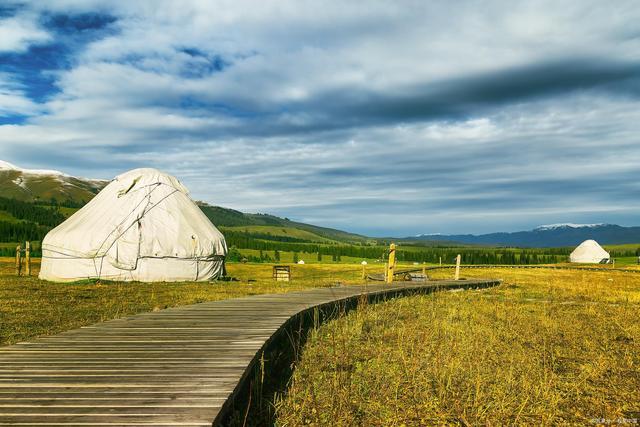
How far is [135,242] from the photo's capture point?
2558 centimetres

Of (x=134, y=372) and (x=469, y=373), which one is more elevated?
(x=134, y=372)

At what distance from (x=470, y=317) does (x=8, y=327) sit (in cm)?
1083

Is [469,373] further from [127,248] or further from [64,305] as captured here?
[127,248]

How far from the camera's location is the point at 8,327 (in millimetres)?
10672

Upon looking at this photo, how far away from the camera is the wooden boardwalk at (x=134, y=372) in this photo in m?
3.81

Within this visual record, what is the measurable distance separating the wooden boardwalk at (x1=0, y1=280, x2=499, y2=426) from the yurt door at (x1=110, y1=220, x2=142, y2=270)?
18.1m

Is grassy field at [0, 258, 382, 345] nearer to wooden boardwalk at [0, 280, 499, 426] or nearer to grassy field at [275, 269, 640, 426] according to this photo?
wooden boardwalk at [0, 280, 499, 426]

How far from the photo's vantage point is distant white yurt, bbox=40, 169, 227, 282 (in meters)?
25.3

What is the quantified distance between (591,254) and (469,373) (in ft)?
270

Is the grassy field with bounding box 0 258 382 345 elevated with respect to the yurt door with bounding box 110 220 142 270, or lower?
lower

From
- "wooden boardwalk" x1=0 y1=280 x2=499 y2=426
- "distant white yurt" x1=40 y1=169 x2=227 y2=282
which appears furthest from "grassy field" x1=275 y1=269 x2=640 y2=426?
"distant white yurt" x1=40 y1=169 x2=227 y2=282

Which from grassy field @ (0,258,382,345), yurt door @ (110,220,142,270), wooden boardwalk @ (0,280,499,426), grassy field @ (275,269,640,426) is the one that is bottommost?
grassy field @ (0,258,382,345)

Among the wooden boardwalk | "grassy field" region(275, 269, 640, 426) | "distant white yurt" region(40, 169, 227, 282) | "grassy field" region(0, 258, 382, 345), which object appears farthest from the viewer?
"distant white yurt" region(40, 169, 227, 282)

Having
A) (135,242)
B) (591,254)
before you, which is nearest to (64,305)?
(135,242)
